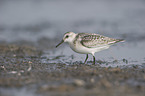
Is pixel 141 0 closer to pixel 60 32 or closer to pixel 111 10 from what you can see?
pixel 111 10

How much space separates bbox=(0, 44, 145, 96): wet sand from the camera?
554 cm

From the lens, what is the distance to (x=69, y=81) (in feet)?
21.1

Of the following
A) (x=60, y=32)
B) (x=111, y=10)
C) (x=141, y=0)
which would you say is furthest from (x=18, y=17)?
(x=141, y=0)

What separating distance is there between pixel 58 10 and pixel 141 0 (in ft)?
24.3

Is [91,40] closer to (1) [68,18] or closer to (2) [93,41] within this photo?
(2) [93,41]

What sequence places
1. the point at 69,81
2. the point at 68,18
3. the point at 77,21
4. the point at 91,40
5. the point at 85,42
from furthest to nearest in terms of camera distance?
the point at 68,18 → the point at 77,21 → the point at 91,40 → the point at 85,42 → the point at 69,81

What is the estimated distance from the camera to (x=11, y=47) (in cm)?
1223

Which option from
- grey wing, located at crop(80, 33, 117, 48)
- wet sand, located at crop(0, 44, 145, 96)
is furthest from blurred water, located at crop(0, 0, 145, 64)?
wet sand, located at crop(0, 44, 145, 96)

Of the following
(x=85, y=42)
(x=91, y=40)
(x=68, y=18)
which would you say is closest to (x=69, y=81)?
(x=85, y=42)

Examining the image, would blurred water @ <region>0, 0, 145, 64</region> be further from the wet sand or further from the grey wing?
the wet sand

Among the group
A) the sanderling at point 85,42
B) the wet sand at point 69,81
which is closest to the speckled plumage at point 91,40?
the sanderling at point 85,42

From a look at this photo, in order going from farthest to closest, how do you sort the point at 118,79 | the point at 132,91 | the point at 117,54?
the point at 117,54 → the point at 118,79 → the point at 132,91

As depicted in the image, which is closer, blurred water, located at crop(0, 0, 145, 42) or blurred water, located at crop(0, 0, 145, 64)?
blurred water, located at crop(0, 0, 145, 64)

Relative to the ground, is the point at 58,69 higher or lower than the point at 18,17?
lower
